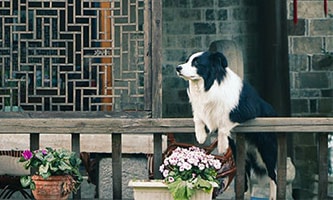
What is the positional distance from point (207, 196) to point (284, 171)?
0.79m

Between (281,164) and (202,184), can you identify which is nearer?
(202,184)

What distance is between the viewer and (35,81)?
980 centimetres

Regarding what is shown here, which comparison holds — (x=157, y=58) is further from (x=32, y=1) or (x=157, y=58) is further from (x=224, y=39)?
(x=224, y=39)

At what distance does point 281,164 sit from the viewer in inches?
341

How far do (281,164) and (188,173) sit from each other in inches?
35.1

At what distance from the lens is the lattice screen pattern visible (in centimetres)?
945

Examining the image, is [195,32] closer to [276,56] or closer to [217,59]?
[276,56]

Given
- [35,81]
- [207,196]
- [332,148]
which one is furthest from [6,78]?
[332,148]

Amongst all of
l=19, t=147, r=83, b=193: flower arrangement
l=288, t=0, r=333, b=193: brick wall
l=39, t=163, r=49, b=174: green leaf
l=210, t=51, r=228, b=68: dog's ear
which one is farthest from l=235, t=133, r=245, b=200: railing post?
l=288, t=0, r=333, b=193: brick wall

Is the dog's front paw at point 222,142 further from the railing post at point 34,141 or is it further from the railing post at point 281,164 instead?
the railing post at point 34,141

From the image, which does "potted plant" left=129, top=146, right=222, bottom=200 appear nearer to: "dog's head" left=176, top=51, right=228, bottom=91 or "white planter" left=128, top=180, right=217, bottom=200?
"white planter" left=128, top=180, right=217, bottom=200

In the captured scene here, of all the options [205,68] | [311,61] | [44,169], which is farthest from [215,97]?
[311,61]

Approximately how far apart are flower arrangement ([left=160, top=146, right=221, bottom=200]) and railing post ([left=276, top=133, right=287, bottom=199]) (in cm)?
65

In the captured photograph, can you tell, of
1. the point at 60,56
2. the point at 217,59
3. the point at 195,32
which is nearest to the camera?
the point at 217,59
